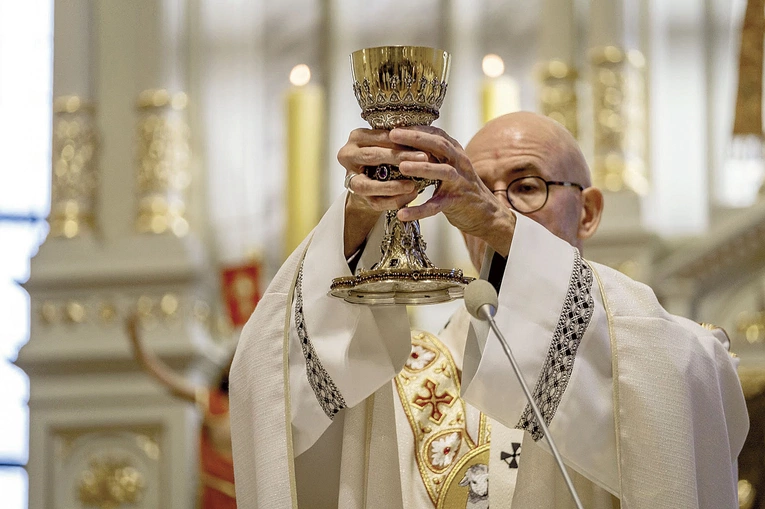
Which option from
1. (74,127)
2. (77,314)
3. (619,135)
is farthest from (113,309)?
(619,135)

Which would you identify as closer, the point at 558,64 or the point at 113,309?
the point at 558,64

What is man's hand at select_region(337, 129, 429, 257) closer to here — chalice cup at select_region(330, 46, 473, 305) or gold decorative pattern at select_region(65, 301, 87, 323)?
chalice cup at select_region(330, 46, 473, 305)

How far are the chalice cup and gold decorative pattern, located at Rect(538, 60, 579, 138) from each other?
15.0 feet

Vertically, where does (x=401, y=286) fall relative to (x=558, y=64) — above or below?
below

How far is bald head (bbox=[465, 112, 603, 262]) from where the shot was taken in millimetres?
3158

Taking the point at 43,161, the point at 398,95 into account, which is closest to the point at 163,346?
the point at 43,161

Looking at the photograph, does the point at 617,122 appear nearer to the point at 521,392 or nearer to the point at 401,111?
the point at 521,392

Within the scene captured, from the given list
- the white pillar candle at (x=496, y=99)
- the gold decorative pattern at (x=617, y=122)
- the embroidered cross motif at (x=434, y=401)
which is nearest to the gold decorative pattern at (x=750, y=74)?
the gold decorative pattern at (x=617, y=122)

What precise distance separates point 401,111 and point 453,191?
0.17 metres

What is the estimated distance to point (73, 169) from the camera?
23.6 feet

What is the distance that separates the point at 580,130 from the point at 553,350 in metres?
4.55

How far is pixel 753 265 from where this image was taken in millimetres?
6207

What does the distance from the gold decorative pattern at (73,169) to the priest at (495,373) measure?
4.66m

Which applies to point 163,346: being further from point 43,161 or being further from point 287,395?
point 287,395
